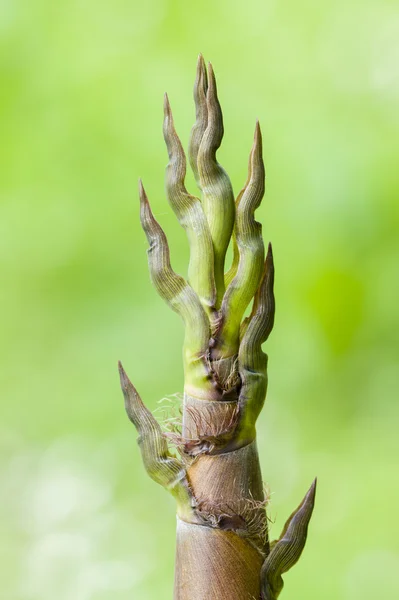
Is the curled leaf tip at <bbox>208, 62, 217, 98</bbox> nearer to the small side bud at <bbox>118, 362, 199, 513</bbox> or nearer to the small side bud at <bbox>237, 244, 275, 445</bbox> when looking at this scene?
the small side bud at <bbox>237, 244, 275, 445</bbox>

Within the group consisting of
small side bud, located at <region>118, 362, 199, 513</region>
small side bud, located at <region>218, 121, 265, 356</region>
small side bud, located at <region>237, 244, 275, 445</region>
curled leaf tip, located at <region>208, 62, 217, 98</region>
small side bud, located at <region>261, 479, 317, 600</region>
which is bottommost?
small side bud, located at <region>261, 479, 317, 600</region>

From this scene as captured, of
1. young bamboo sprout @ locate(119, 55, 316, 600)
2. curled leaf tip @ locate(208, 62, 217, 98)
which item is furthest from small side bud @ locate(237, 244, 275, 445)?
curled leaf tip @ locate(208, 62, 217, 98)

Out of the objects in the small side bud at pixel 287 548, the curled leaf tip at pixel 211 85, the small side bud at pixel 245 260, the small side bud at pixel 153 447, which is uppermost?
the curled leaf tip at pixel 211 85

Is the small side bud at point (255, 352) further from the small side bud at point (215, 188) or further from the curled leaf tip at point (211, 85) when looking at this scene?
the curled leaf tip at point (211, 85)

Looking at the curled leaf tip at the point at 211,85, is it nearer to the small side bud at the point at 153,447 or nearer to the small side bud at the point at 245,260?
the small side bud at the point at 245,260

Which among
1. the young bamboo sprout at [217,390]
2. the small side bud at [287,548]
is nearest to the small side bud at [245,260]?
the young bamboo sprout at [217,390]

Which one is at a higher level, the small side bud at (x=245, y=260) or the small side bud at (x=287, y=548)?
the small side bud at (x=245, y=260)

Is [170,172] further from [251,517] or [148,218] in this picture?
[251,517]

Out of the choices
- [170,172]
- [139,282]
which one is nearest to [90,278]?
[139,282]
